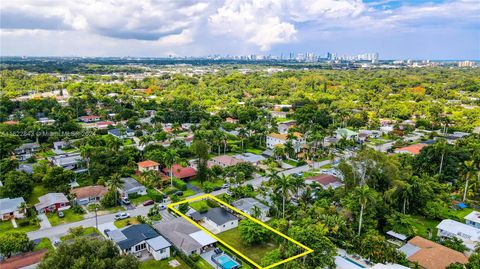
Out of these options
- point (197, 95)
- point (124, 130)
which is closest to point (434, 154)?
point (124, 130)

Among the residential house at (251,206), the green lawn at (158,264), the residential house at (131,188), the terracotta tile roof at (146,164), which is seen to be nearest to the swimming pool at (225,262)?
the green lawn at (158,264)

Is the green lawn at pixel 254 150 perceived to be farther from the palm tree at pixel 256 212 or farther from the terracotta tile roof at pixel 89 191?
the terracotta tile roof at pixel 89 191

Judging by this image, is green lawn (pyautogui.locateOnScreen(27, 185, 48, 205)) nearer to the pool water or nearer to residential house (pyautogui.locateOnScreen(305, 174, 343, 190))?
the pool water

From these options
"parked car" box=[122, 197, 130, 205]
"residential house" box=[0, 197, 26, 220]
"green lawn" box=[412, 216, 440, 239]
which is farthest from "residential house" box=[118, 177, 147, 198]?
"green lawn" box=[412, 216, 440, 239]

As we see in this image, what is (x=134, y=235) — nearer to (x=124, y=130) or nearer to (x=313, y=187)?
(x=313, y=187)

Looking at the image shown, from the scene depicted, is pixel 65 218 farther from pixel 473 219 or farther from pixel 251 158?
pixel 473 219

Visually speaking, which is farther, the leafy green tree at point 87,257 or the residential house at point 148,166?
the residential house at point 148,166
